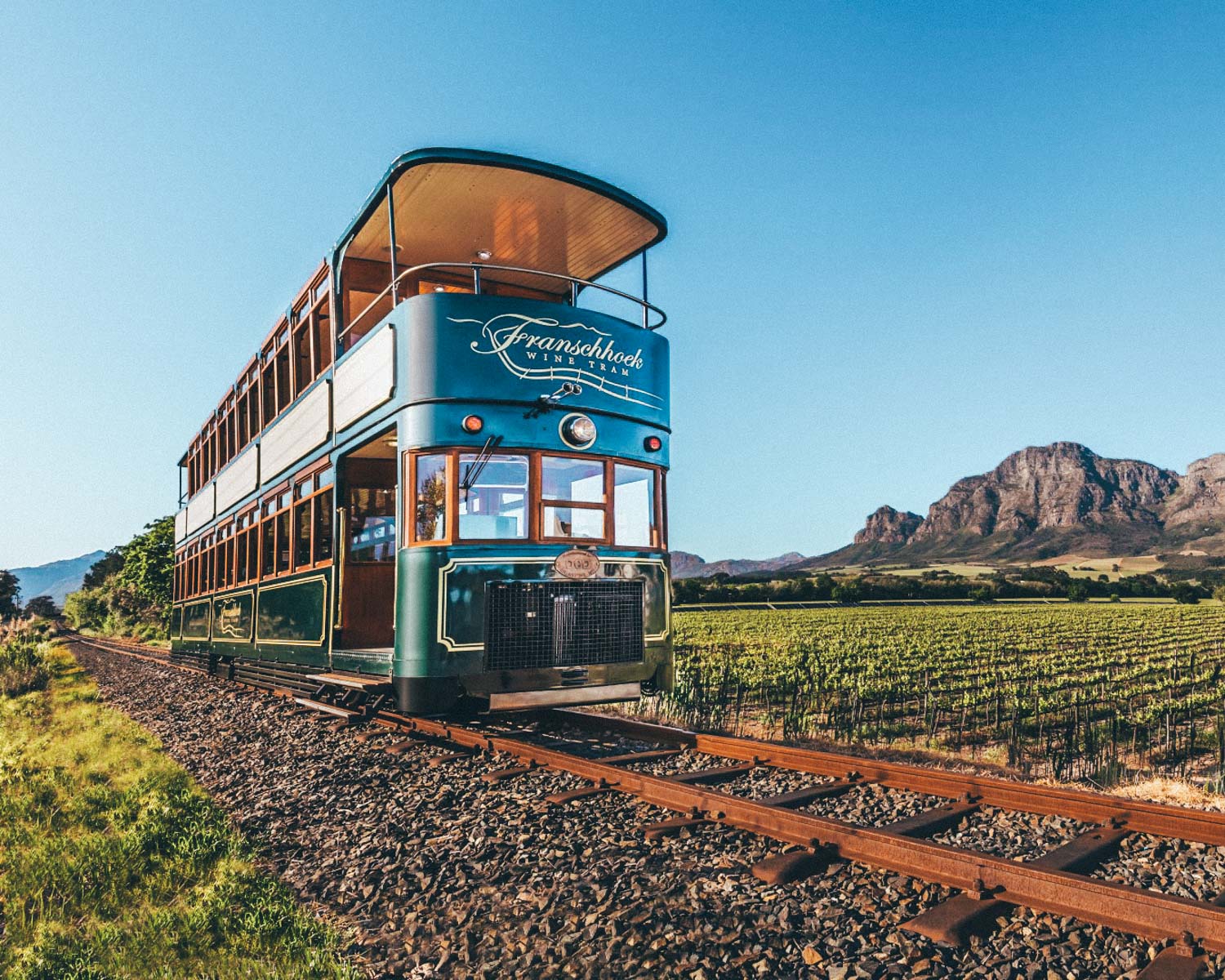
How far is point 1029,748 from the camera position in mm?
9805

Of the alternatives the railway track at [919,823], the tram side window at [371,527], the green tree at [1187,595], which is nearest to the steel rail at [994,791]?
the railway track at [919,823]

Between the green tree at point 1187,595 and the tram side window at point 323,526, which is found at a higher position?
→ the tram side window at point 323,526

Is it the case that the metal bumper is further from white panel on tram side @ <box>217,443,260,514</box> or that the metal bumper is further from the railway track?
white panel on tram side @ <box>217,443,260,514</box>

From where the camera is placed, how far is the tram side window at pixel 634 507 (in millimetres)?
8672

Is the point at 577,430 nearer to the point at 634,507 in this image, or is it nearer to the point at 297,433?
the point at 634,507

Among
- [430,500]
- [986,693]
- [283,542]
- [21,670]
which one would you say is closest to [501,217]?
[430,500]

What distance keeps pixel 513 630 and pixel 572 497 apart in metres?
1.48

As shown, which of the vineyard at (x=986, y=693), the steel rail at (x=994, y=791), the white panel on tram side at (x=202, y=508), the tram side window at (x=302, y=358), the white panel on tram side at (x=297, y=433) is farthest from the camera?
the white panel on tram side at (x=202, y=508)

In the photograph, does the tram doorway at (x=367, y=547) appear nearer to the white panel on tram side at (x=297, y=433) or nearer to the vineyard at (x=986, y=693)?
the white panel on tram side at (x=297, y=433)

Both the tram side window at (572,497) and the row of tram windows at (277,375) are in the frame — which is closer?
the tram side window at (572,497)

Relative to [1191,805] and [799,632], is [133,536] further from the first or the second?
[1191,805]

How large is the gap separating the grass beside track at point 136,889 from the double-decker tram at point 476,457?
2071mm

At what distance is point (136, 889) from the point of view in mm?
4832

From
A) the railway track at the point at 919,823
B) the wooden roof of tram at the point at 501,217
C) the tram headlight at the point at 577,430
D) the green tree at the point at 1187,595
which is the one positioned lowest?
the green tree at the point at 1187,595
